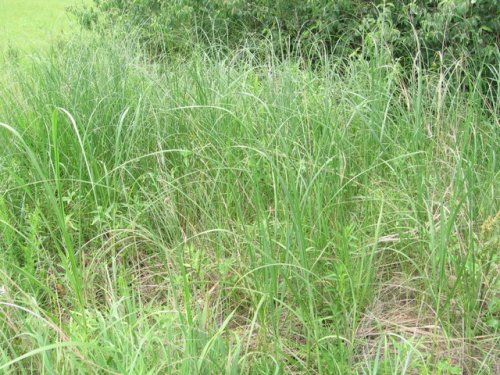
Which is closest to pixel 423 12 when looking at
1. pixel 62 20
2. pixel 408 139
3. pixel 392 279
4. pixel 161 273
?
pixel 408 139

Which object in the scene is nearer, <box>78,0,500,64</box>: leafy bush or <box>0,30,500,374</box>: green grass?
<box>0,30,500,374</box>: green grass

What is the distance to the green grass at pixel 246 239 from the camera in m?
1.64

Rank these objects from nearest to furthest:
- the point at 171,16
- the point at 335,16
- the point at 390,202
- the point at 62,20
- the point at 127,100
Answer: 1. the point at 390,202
2. the point at 127,100
3. the point at 335,16
4. the point at 171,16
5. the point at 62,20

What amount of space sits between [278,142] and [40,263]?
0.96 metres

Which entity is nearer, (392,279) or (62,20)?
(392,279)

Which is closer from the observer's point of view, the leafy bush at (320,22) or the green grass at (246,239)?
the green grass at (246,239)

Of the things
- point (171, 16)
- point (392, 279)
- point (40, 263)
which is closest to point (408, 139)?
point (392, 279)

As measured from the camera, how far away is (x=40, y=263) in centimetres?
223

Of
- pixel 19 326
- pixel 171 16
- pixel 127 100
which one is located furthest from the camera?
pixel 171 16

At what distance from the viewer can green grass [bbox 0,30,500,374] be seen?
1644 mm

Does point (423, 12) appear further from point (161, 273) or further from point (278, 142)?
point (161, 273)

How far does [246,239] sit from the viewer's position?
1827 millimetres

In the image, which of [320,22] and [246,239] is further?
[320,22]

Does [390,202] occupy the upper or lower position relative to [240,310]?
upper
